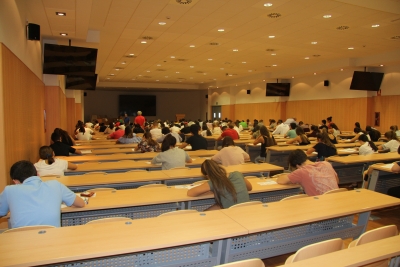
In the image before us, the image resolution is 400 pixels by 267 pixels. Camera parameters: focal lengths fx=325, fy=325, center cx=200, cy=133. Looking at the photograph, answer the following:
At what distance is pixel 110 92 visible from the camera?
A: 102ft

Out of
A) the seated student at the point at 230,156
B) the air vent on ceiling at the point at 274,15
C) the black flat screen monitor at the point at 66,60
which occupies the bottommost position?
the seated student at the point at 230,156

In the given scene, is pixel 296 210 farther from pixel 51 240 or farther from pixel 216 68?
pixel 216 68

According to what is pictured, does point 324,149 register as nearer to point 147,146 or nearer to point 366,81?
point 147,146

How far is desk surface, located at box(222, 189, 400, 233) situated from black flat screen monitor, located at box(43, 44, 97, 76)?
6104 millimetres

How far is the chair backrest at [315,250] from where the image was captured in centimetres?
224

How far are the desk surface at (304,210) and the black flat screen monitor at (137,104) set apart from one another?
94.2 feet

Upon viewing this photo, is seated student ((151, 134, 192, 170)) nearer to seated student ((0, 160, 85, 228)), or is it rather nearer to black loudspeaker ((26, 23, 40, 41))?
seated student ((0, 160, 85, 228))

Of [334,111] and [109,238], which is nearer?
[109,238]

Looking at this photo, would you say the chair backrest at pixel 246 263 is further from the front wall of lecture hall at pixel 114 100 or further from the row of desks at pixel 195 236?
the front wall of lecture hall at pixel 114 100

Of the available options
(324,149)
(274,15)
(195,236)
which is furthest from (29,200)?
(274,15)

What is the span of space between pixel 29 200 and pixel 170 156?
3.14 meters

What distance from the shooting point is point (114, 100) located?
31.2 meters

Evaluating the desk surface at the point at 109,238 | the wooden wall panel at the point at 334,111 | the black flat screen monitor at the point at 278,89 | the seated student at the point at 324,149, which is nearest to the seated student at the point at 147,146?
the seated student at the point at 324,149

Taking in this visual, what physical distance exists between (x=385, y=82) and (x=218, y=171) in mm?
13745
